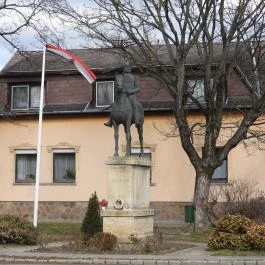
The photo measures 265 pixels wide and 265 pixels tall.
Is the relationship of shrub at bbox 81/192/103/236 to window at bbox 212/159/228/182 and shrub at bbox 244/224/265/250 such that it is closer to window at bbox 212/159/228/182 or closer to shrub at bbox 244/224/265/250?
shrub at bbox 244/224/265/250

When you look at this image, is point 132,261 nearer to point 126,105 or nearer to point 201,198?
point 126,105

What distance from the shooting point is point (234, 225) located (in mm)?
17797

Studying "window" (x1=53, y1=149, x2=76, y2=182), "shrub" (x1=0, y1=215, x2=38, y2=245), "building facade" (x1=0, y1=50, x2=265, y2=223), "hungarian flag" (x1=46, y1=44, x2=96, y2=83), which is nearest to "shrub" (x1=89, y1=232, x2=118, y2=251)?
"shrub" (x1=0, y1=215, x2=38, y2=245)

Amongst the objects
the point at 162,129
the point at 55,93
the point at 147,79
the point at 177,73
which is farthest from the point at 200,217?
the point at 55,93

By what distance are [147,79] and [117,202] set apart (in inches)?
630

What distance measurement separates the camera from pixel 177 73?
2464 cm

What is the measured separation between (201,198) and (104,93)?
1061 cm

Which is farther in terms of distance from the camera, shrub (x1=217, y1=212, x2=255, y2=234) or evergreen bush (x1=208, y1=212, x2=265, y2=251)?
shrub (x1=217, y1=212, x2=255, y2=234)

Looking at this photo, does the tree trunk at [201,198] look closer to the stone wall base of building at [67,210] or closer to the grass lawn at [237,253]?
the stone wall base of building at [67,210]

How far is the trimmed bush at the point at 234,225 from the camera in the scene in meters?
17.7

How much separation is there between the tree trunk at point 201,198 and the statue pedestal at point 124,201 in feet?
23.1

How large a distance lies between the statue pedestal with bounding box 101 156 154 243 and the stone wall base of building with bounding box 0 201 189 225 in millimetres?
12824

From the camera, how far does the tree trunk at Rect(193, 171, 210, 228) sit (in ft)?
82.1

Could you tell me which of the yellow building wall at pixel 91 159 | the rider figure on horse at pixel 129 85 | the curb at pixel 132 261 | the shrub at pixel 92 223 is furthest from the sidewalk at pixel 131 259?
the yellow building wall at pixel 91 159
